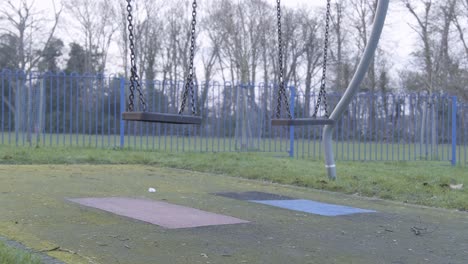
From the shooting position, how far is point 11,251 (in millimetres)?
4559

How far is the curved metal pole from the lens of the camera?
9.88 m

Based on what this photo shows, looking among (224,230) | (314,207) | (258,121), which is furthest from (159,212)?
(258,121)

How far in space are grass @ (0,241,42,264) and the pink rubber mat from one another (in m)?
2.05

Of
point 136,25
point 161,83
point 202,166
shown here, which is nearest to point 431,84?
point 136,25

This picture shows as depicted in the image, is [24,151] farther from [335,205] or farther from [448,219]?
[448,219]

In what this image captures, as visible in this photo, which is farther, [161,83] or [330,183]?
[161,83]

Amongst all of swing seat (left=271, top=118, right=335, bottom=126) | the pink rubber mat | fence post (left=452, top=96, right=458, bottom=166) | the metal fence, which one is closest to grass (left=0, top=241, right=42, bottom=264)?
the pink rubber mat

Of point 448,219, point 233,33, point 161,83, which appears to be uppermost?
point 233,33

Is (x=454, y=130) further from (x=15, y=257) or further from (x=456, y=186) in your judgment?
(x=15, y=257)

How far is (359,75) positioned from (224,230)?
5053 millimetres

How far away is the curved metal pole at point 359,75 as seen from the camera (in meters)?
9.88

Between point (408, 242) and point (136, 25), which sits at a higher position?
point (136, 25)

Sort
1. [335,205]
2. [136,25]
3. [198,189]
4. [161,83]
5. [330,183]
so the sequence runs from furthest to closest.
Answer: [136,25] < [161,83] < [330,183] < [198,189] < [335,205]

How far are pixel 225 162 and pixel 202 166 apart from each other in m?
0.63
